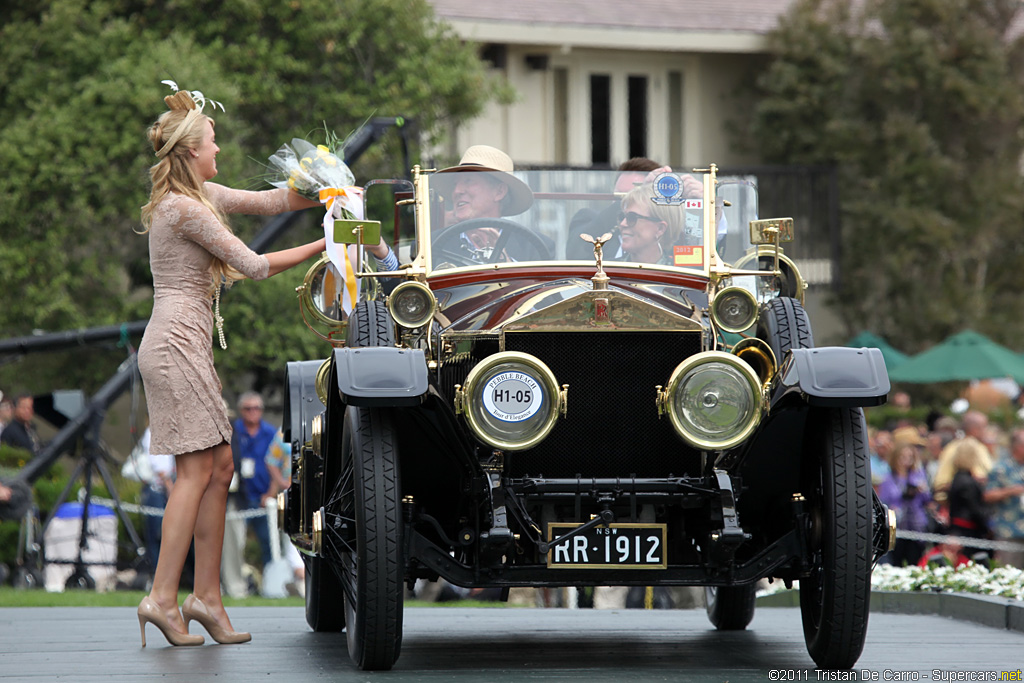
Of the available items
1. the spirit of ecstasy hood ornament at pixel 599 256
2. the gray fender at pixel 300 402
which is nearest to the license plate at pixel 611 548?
the spirit of ecstasy hood ornament at pixel 599 256

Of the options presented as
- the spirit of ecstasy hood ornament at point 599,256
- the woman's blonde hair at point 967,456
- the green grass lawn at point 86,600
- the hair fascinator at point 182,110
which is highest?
the hair fascinator at point 182,110

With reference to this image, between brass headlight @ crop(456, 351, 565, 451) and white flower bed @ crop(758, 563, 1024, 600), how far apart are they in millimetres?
3640

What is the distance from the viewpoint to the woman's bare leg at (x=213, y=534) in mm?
6301

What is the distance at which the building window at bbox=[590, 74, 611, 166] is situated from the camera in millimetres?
22828

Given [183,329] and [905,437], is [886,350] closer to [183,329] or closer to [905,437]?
[905,437]

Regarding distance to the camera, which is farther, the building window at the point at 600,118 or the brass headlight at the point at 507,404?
the building window at the point at 600,118

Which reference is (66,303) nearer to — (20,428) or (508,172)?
(20,428)

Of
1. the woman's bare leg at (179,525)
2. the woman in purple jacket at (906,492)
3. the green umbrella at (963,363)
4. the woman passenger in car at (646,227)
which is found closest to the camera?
the woman's bare leg at (179,525)

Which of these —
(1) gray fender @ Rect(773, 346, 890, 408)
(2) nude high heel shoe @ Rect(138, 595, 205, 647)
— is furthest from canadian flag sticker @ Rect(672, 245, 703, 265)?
(2) nude high heel shoe @ Rect(138, 595, 205, 647)

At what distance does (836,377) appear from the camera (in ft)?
17.5

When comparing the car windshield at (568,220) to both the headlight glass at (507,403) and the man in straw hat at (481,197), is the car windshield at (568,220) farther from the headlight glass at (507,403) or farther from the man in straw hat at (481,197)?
the headlight glass at (507,403)

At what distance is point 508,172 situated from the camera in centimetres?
673

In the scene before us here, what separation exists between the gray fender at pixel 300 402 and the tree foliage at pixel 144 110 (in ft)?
24.4

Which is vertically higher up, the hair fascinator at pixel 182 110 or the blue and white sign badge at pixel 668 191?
the hair fascinator at pixel 182 110
